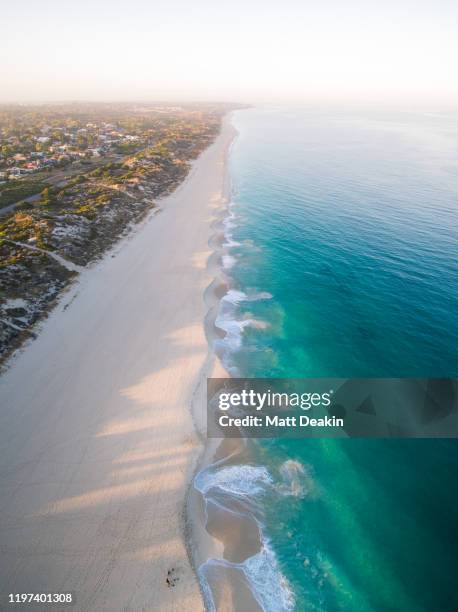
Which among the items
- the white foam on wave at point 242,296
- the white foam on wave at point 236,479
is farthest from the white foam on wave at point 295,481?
the white foam on wave at point 242,296

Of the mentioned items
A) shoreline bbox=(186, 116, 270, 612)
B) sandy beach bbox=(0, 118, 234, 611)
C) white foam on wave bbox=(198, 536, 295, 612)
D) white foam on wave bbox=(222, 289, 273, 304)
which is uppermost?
white foam on wave bbox=(222, 289, 273, 304)

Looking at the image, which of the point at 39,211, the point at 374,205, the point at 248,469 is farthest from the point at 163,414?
the point at 374,205

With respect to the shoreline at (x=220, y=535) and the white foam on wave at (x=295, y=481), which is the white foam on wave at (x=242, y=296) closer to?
the shoreline at (x=220, y=535)

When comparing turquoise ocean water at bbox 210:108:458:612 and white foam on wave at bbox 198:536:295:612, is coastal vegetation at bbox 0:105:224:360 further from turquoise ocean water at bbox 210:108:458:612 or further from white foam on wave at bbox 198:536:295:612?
white foam on wave at bbox 198:536:295:612

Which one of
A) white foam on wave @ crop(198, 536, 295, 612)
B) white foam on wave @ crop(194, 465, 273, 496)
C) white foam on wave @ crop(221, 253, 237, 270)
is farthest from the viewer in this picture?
white foam on wave @ crop(221, 253, 237, 270)

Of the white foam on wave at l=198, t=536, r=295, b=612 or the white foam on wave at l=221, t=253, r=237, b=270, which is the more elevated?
the white foam on wave at l=221, t=253, r=237, b=270

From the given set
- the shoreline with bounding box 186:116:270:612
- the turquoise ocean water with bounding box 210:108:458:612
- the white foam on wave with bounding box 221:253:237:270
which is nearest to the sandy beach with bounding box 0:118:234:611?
the shoreline with bounding box 186:116:270:612
